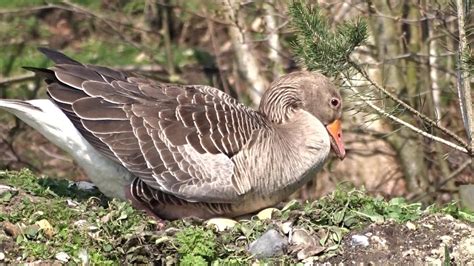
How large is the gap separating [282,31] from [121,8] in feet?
10.2

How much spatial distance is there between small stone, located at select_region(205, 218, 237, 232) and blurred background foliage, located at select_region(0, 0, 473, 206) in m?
2.27

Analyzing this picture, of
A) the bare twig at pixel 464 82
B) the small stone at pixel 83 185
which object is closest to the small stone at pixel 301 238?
the bare twig at pixel 464 82

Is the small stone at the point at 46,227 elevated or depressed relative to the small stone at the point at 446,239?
elevated

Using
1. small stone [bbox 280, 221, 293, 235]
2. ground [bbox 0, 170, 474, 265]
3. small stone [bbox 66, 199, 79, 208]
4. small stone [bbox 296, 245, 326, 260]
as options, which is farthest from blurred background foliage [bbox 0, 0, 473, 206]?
small stone [bbox 66, 199, 79, 208]

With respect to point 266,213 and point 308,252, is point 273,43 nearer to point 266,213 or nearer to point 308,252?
point 266,213

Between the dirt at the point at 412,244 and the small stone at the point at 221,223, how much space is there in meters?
0.89

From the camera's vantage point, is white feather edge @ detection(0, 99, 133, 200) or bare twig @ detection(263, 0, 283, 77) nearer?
white feather edge @ detection(0, 99, 133, 200)

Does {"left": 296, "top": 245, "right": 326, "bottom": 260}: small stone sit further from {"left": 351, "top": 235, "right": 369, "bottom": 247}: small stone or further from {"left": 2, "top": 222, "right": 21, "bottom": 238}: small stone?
{"left": 2, "top": 222, "right": 21, "bottom": 238}: small stone

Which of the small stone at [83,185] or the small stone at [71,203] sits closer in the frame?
the small stone at [71,203]

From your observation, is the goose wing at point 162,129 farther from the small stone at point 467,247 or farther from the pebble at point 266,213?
the small stone at point 467,247

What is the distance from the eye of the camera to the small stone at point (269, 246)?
680cm

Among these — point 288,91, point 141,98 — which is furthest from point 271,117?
point 141,98

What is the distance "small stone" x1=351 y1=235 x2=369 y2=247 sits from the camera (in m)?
6.76

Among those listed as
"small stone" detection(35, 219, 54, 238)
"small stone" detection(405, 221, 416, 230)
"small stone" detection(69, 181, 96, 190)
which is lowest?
"small stone" detection(69, 181, 96, 190)
